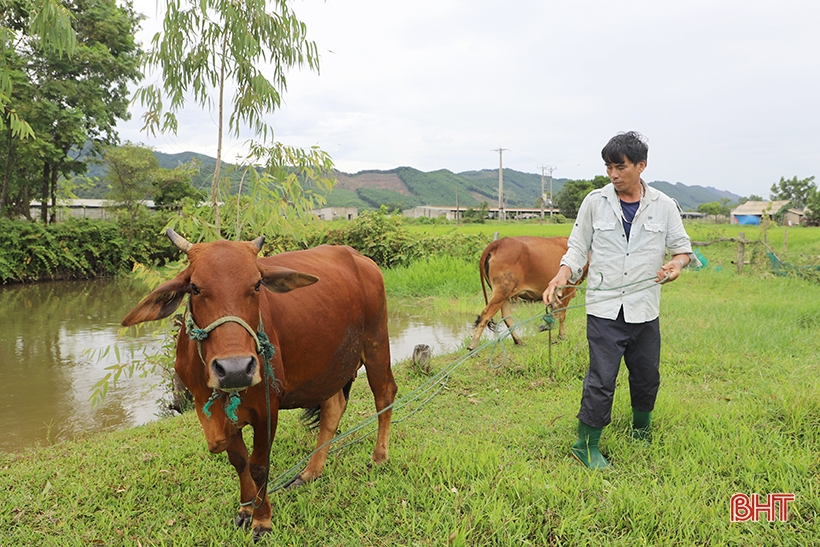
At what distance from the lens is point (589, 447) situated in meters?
3.32

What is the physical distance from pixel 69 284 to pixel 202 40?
546 inches

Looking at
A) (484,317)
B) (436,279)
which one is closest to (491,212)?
(436,279)

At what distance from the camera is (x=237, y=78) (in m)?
5.14

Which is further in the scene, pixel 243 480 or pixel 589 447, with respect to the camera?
pixel 589 447

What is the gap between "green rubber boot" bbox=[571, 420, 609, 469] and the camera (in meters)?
3.26

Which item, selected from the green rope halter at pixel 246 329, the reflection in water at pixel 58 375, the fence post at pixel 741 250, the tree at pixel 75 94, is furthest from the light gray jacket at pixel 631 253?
the tree at pixel 75 94

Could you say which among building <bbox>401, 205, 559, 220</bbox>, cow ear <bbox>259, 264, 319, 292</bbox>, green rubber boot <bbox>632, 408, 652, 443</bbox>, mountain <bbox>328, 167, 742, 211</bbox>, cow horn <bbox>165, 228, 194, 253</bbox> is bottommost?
green rubber boot <bbox>632, 408, 652, 443</bbox>

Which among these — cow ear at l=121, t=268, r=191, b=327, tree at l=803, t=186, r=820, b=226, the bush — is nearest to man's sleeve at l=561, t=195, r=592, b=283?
cow ear at l=121, t=268, r=191, b=327

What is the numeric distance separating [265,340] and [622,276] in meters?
2.12

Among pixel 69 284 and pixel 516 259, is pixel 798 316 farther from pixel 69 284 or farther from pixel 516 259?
pixel 69 284

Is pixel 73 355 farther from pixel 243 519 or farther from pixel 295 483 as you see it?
pixel 243 519

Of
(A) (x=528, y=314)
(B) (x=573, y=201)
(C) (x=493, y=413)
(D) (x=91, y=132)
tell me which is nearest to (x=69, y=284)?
(D) (x=91, y=132)

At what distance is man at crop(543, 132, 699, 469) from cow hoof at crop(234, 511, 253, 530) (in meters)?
1.95

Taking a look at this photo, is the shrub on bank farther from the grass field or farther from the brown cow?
the grass field
